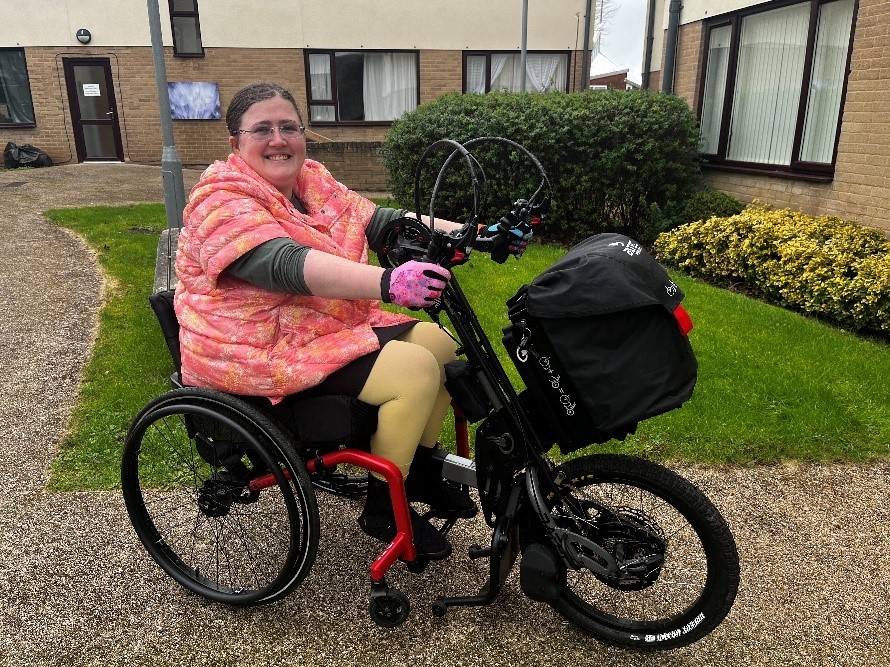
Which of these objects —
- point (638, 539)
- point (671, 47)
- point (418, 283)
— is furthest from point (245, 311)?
point (671, 47)

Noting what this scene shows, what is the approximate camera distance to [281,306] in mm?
2316

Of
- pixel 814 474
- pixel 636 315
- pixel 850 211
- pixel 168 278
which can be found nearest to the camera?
pixel 636 315

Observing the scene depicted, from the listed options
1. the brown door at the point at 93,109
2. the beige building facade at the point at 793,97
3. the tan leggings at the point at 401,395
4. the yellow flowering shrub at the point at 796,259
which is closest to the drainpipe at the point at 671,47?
the beige building facade at the point at 793,97

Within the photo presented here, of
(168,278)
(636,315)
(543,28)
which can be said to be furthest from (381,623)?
(543,28)

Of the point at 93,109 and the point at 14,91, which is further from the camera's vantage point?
the point at 93,109

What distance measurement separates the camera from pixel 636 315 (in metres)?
1.95

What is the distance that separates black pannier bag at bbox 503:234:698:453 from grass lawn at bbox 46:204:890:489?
1740 mm

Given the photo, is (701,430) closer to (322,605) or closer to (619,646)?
(619,646)

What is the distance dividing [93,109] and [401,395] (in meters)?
16.4

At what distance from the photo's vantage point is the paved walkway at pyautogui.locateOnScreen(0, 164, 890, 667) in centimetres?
234

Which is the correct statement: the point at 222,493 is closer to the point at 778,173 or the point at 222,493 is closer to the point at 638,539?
the point at 638,539

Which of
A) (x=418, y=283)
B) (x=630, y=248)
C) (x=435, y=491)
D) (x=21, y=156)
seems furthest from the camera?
(x=21, y=156)

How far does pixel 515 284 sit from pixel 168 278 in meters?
2.81

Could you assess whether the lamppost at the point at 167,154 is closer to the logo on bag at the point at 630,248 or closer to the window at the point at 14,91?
the logo on bag at the point at 630,248
